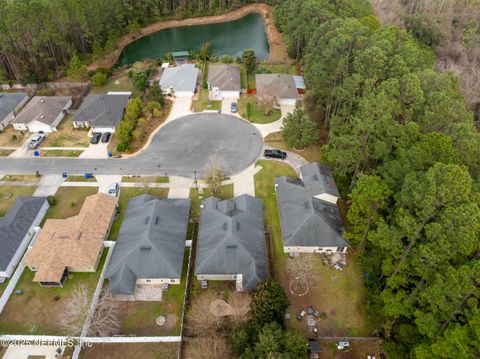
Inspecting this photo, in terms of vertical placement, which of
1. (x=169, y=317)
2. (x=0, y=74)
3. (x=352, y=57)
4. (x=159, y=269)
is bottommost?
(x=169, y=317)

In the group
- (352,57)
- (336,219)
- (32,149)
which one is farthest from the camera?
(32,149)

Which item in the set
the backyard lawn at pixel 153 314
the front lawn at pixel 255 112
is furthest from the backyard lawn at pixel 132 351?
the front lawn at pixel 255 112

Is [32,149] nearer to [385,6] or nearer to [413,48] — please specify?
[413,48]

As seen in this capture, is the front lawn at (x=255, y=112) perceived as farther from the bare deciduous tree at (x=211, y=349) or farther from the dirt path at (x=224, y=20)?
the bare deciduous tree at (x=211, y=349)

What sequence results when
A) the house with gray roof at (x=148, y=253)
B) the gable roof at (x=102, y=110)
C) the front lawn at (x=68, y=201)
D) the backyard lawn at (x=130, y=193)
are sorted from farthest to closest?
the gable roof at (x=102, y=110) < the backyard lawn at (x=130, y=193) < the front lawn at (x=68, y=201) < the house with gray roof at (x=148, y=253)

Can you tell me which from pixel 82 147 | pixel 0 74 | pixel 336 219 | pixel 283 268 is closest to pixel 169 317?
pixel 283 268

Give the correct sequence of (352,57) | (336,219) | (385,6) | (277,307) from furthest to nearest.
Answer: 1. (385,6)
2. (352,57)
3. (336,219)
4. (277,307)
